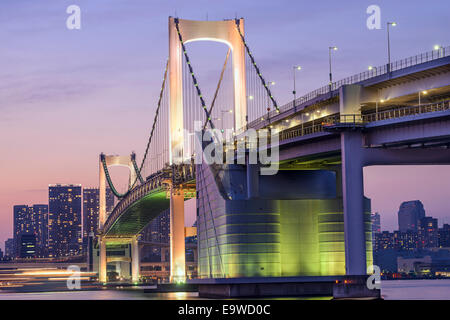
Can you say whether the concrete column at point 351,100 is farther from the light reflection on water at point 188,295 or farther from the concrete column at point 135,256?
the concrete column at point 135,256

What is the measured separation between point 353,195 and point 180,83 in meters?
43.1

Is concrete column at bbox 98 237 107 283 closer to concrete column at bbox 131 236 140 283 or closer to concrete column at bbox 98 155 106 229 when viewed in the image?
concrete column at bbox 98 155 106 229

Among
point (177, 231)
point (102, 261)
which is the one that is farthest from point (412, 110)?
point (102, 261)

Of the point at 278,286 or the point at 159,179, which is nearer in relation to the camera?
the point at 278,286

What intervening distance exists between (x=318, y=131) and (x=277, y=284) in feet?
37.5

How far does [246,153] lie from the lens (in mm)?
70188

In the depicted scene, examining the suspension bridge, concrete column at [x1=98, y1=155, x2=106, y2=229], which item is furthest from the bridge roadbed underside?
concrete column at [x1=98, y1=155, x2=106, y2=229]

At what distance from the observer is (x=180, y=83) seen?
95.0m

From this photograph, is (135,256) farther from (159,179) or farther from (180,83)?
(180,83)

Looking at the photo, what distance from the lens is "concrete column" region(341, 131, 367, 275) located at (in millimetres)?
54812

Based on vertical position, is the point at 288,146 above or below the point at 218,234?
above

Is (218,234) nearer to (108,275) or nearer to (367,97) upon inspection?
(367,97)
